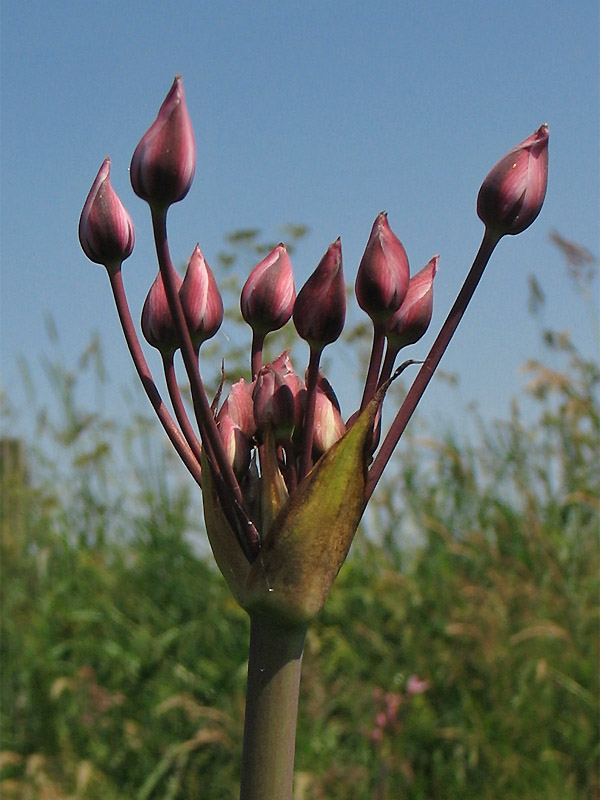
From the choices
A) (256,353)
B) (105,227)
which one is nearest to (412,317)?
(256,353)

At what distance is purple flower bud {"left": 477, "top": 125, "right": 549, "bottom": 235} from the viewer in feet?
2.64

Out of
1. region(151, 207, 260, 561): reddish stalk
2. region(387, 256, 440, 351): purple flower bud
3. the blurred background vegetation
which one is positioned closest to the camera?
region(151, 207, 260, 561): reddish stalk

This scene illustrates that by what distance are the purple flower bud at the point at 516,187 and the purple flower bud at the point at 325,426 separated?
20 cm

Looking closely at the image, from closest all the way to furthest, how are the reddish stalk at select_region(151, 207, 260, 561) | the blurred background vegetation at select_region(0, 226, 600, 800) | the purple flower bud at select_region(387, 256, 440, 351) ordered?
1. the reddish stalk at select_region(151, 207, 260, 561)
2. the purple flower bud at select_region(387, 256, 440, 351)
3. the blurred background vegetation at select_region(0, 226, 600, 800)

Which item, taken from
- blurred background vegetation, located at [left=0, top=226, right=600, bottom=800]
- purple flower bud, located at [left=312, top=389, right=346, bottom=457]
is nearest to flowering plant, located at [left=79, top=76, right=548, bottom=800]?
purple flower bud, located at [left=312, top=389, right=346, bottom=457]

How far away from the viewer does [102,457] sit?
4.17 m

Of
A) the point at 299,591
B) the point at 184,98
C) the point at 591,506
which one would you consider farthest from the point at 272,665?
the point at 591,506

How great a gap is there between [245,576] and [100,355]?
359 centimetres

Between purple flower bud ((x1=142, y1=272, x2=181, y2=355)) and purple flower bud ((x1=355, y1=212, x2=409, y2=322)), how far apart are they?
19cm

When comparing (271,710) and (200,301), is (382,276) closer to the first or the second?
(200,301)

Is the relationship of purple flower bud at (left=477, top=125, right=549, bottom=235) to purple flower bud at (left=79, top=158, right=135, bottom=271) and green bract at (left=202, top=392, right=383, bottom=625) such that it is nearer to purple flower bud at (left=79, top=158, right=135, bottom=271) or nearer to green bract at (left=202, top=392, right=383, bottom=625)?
green bract at (left=202, top=392, right=383, bottom=625)

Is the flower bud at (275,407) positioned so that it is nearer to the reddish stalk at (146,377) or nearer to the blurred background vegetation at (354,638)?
the reddish stalk at (146,377)

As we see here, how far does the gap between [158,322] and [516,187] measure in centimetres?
34

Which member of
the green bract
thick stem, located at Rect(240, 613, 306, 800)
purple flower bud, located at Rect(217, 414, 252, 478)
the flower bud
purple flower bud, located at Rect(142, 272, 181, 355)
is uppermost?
purple flower bud, located at Rect(142, 272, 181, 355)
